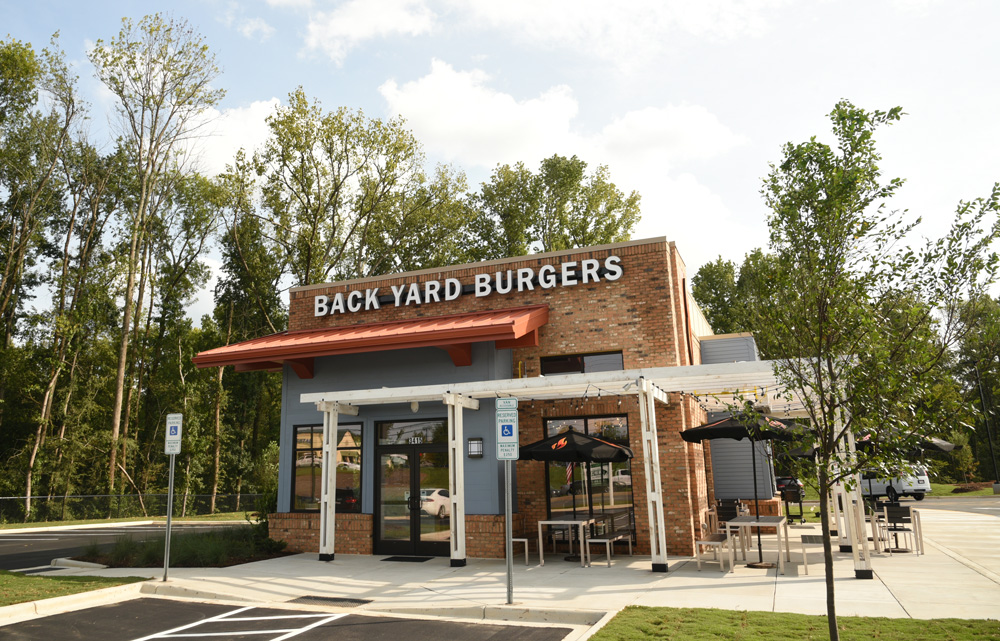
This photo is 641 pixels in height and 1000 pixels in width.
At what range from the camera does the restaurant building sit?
12969mm

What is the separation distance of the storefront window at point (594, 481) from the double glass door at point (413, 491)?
7.63 feet

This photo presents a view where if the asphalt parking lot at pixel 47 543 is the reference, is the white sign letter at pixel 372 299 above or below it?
above

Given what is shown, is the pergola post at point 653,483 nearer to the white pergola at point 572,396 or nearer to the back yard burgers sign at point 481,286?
the white pergola at point 572,396

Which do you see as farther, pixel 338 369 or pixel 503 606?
pixel 338 369

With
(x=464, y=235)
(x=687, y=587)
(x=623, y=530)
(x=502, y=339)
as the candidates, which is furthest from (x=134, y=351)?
(x=687, y=587)

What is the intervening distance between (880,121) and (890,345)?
209 cm

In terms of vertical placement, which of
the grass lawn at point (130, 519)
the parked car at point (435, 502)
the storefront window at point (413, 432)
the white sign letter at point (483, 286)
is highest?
the white sign letter at point (483, 286)

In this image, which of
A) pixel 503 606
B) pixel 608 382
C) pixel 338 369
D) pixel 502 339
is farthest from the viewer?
pixel 338 369

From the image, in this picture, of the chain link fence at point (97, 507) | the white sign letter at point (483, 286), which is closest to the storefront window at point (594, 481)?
the white sign letter at point (483, 286)

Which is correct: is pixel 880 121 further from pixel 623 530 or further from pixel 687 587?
pixel 623 530

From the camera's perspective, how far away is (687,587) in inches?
372

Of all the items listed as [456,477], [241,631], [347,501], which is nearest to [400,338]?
[456,477]

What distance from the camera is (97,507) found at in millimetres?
27797

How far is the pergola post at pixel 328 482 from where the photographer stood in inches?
526
